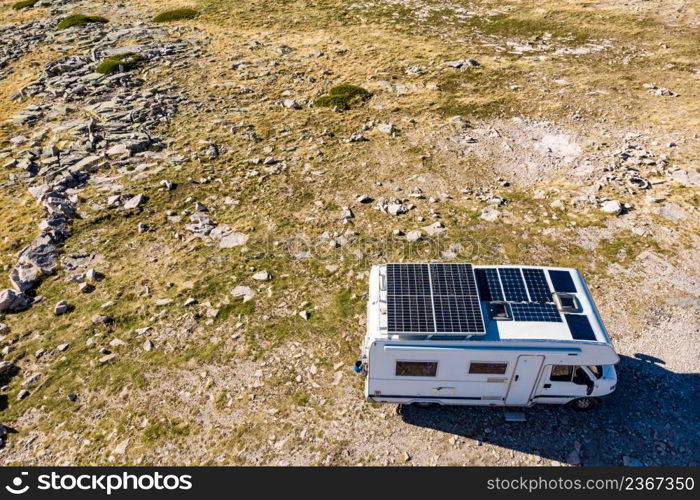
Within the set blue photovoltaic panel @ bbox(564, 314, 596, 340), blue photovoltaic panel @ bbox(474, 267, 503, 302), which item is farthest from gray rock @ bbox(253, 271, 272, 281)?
blue photovoltaic panel @ bbox(564, 314, 596, 340)

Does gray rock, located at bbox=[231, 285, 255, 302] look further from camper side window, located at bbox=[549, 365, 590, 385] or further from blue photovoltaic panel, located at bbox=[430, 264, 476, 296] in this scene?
camper side window, located at bbox=[549, 365, 590, 385]

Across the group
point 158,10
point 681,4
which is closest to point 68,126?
point 158,10

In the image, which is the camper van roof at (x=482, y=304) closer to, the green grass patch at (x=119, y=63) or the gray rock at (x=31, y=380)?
the gray rock at (x=31, y=380)

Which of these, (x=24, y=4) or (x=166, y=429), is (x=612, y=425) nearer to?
(x=166, y=429)

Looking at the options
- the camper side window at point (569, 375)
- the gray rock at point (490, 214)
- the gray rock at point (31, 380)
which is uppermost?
the camper side window at point (569, 375)

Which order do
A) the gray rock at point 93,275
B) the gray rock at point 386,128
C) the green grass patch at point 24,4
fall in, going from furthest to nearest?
the green grass patch at point 24,4 < the gray rock at point 386,128 < the gray rock at point 93,275

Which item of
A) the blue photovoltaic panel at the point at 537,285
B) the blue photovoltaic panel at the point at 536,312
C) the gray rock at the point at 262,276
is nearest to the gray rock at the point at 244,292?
the gray rock at the point at 262,276
